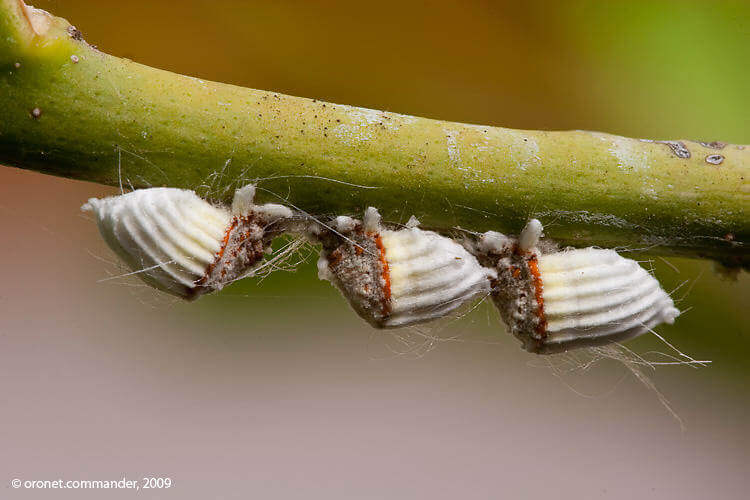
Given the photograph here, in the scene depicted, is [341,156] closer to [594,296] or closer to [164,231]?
[164,231]

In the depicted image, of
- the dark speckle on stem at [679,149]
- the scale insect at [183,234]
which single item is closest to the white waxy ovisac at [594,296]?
the dark speckle on stem at [679,149]

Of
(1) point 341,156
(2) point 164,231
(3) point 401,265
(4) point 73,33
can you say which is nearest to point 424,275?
(3) point 401,265

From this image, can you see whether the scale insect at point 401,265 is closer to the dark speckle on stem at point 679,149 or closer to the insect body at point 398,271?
the insect body at point 398,271

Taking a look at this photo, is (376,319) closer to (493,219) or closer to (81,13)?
(493,219)

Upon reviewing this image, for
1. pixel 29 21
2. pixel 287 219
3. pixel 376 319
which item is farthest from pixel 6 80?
pixel 376 319

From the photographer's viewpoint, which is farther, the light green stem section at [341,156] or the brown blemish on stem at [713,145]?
the brown blemish on stem at [713,145]

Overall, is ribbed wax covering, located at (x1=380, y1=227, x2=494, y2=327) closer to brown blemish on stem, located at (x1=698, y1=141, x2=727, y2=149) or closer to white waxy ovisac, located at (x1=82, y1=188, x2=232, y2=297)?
white waxy ovisac, located at (x1=82, y1=188, x2=232, y2=297)
